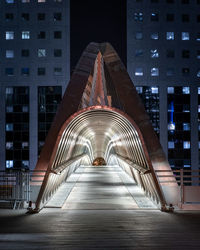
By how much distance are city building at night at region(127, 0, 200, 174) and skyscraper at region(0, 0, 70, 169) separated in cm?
959

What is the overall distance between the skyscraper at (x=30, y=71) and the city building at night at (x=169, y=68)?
378 inches

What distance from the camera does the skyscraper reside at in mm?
61500

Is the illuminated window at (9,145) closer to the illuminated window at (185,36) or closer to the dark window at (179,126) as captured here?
the dark window at (179,126)

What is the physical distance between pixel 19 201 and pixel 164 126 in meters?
48.5

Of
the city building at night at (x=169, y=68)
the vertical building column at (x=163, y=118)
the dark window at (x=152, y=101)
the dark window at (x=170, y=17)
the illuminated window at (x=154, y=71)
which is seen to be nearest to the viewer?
the dark window at (x=152, y=101)

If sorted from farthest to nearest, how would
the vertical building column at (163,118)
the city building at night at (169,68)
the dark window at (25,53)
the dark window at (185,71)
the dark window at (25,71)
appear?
the dark window at (25,53) → the dark window at (185,71) → the dark window at (25,71) → the city building at night at (169,68) → the vertical building column at (163,118)

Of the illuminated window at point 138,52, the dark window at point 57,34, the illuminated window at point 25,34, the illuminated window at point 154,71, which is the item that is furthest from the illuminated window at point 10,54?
the illuminated window at point 154,71

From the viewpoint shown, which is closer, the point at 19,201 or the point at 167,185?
the point at 19,201

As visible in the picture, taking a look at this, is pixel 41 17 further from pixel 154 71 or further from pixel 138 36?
pixel 154 71

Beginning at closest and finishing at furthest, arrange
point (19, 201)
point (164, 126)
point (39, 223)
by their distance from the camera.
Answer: point (39, 223) < point (19, 201) < point (164, 126)

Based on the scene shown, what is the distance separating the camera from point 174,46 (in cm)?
6294

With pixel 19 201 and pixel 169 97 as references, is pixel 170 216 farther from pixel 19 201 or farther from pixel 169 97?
pixel 169 97

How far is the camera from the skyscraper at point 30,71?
2421 inches

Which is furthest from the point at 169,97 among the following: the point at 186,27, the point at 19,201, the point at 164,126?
the point at 19,201
